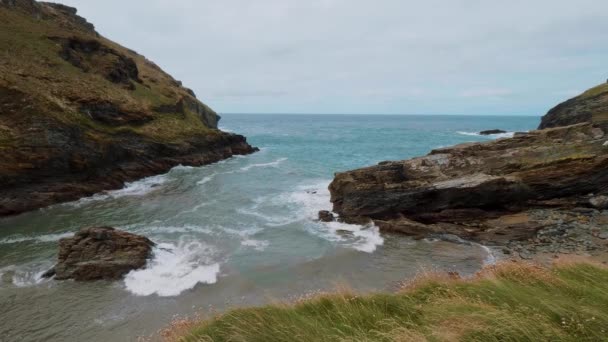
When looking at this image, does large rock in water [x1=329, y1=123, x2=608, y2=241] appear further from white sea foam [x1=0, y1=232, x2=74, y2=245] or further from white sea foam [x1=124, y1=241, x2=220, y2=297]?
white sea foam [x1=0, y1=232, x2=74, y2=245]

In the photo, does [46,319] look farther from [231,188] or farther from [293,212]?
[231,188]

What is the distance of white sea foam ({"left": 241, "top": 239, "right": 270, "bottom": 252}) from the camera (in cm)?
2260

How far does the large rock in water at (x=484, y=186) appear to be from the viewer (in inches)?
953

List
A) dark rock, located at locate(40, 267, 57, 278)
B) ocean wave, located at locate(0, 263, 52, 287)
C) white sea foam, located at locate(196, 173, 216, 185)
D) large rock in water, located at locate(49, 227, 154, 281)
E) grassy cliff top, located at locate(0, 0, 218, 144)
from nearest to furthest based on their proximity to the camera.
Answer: ocean wave, located at locate(0, 263, 52, 287) → large rock in water, located at locate(49, 227, 154, 281) → dark rock, located at locate(40, 267, 57, 278) → grassy cliff top, located at locate(0, 0, 218, 144) → white sea foam, located at locate(196, 173, 216, 185)

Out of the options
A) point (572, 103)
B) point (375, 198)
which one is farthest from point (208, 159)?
point (572, 103)

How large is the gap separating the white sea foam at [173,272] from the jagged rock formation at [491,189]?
1188 cm

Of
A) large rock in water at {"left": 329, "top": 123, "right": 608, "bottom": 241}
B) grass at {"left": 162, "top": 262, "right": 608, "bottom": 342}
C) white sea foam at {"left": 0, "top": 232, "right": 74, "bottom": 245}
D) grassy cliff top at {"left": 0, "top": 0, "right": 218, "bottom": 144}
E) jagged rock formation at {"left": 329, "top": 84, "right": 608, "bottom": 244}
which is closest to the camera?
grass at {"left": 162, "top": 262, "right": 608, "bottom": 342}

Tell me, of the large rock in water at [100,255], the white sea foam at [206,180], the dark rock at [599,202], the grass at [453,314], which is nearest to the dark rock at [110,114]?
the white sea foam at [206,180]

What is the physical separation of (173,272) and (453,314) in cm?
1572

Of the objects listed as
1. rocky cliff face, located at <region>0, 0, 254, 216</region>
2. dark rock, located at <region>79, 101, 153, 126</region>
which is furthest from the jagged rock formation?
dark rock, located at <region>79, 101, 153, 126</region>

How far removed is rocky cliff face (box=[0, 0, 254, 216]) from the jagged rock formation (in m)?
26.8

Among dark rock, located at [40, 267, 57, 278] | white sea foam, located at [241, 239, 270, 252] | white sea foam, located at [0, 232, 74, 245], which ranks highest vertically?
white sea foam, located at [0, 232, 74, 245]

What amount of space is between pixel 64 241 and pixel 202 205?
46.6 ft

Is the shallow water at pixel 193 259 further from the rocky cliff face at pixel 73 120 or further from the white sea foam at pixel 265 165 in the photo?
the white sea foam at pixel 265 165
